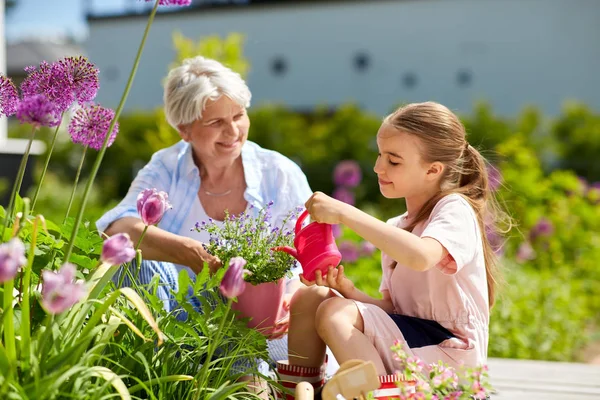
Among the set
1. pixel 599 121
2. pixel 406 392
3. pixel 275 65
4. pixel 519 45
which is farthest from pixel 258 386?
pixel 275 65

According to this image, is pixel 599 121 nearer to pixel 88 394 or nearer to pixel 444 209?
pixel 444 209

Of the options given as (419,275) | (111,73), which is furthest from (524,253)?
(111,73)

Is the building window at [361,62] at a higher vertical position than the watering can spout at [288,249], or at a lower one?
higher

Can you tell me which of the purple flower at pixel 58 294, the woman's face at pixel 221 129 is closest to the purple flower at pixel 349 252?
the woman's face at pixel 221 129

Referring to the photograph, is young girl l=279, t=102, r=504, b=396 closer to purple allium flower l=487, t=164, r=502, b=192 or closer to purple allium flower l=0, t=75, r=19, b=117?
purple allium flower l=487, t=164, r=502, b=192

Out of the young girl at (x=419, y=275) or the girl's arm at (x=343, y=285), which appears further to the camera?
the girl's arm at (x=343, y=285)

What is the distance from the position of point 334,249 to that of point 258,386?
0.39 metres

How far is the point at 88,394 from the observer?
1.38 metres

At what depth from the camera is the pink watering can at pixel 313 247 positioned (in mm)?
1835

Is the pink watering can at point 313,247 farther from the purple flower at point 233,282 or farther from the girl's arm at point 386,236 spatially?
the purple flower at point 233,282

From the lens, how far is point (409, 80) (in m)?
17.1

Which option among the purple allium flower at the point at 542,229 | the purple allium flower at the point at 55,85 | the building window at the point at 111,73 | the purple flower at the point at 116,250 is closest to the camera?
the purple flower at the point at 116,250

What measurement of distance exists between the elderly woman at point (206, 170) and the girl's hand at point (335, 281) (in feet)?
1.07

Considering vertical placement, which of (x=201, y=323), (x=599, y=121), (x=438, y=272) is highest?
(x=599, y=121)
